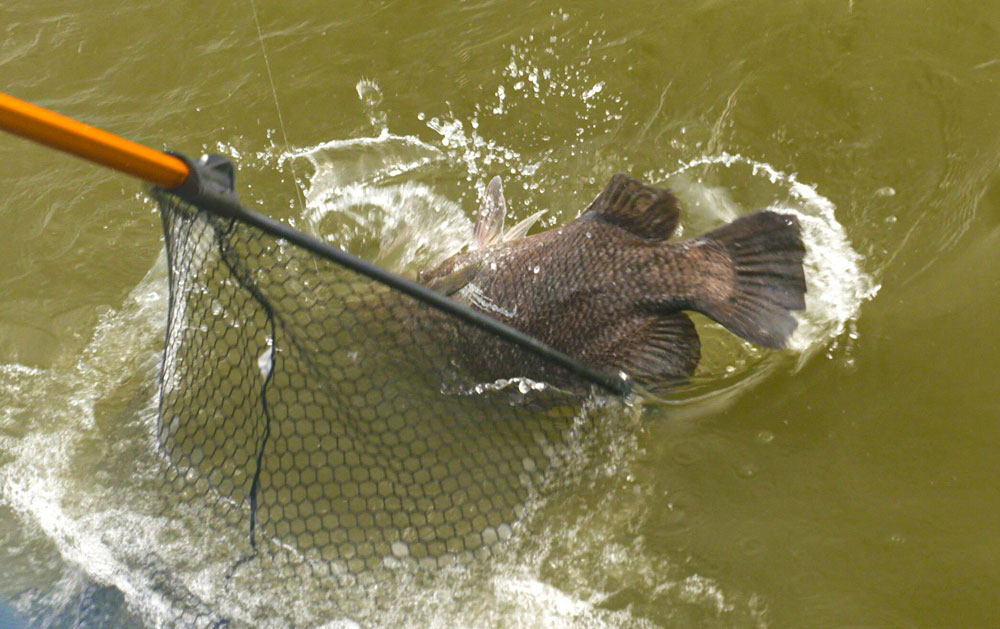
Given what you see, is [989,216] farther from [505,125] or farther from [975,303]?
[505,125]

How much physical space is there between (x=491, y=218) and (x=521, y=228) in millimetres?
151

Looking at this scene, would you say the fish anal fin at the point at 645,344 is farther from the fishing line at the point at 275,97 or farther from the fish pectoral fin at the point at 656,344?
the fishing line at the point at 275,97

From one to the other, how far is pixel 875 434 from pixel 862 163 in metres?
1.22

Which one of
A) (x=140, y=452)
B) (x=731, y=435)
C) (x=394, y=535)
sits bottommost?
(x=140, y=452)

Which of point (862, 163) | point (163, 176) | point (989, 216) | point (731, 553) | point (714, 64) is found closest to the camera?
point (163, 176)

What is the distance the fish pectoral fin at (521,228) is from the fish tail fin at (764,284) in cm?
102

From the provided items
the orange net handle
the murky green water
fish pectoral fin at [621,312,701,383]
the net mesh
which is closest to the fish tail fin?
fish pectoral fin at [621,312,701,383]

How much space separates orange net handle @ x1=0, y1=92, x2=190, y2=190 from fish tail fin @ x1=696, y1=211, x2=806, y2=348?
68.9 inches

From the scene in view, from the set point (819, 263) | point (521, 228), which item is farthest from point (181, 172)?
point (819, 263)

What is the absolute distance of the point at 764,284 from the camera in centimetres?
294

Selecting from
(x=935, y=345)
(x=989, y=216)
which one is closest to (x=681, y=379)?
(x=935, y=345)

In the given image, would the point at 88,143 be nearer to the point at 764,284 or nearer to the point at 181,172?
the point at 181,172

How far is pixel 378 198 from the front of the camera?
416 cm

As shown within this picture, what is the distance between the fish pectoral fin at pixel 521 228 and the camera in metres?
A: 3.71
